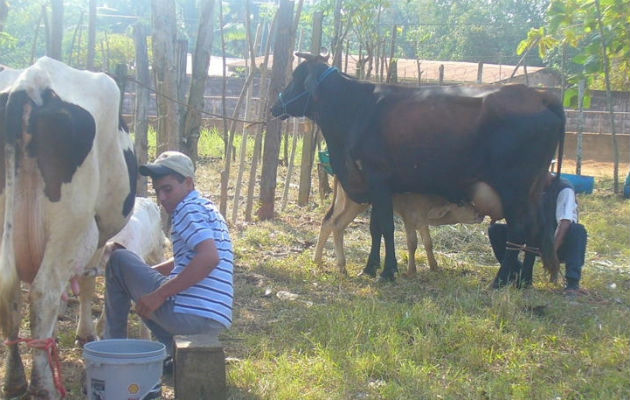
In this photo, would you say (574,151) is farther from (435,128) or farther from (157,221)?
(157,221)

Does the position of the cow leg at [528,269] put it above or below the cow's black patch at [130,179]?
below

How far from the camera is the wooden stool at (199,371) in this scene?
4.06 meters

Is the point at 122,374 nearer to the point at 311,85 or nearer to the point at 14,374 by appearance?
the point at 14,374

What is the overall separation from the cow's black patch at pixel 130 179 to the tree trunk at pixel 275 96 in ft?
16.9

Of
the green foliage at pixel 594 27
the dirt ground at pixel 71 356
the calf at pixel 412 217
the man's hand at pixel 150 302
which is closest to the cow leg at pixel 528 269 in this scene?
the calf at pixel 412 217

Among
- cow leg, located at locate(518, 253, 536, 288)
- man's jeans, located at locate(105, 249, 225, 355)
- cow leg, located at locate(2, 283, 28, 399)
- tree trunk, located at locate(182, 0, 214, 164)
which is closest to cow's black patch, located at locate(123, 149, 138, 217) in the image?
man's jeans, located at locate(105, 249, 225, 355)

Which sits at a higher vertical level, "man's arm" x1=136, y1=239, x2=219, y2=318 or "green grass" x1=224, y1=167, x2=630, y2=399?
"man's arm" x1=136, y1=239, x2=219, y2=318

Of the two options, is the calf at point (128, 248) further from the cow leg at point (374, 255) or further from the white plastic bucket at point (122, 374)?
the cow leg at point (374, 255)

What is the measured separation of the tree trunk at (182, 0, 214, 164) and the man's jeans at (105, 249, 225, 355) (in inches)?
154

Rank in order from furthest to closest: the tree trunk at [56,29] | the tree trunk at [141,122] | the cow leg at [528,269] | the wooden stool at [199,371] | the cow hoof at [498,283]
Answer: the tree trunk at [56,29]
the tree trunk at [141,122]
the cow leg at [528,269]
the cow hoof at [498,283]
the wooden stool at [199,371]

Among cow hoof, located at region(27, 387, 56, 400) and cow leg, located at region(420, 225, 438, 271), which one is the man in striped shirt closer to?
cow hoof, located at region(27, 387, 56, 400)

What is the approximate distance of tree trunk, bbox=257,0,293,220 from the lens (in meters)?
10.3

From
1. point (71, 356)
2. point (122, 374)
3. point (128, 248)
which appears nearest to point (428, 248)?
point (128, 248)

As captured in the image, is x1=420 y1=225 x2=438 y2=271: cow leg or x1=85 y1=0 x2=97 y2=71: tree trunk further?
x1=85 y1=0 x2=97 y2=71: tree trunk
